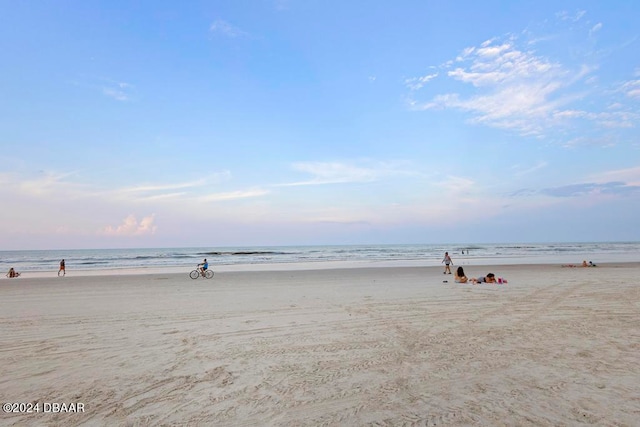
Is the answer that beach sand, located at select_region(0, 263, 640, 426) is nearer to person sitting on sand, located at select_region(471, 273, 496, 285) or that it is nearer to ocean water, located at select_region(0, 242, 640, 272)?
person sitting on sand, located at select_region(471, 273, 496, 285)

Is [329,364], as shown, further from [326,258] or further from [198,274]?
[326,258]

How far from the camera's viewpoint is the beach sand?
441 cm

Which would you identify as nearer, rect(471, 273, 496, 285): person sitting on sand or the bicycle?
rect(471, 273, 496, 285): person sitting on sand

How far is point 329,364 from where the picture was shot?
241 inches

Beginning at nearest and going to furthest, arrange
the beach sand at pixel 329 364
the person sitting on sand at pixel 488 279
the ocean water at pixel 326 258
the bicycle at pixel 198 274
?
the beach sand at pixel 329 364 < the person sitting on sand at pixel 488 279 < the bicycle at pixel 198 274 < the ocean water at pixel 326 258

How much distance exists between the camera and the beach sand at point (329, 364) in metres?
4.41

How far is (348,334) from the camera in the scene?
8.09 metres

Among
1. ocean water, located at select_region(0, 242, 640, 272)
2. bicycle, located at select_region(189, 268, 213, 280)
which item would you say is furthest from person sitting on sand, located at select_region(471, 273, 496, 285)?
ocean water, located at select_region(0, 242, 640, 272)

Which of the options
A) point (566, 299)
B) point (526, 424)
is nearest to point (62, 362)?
point (526, 424)

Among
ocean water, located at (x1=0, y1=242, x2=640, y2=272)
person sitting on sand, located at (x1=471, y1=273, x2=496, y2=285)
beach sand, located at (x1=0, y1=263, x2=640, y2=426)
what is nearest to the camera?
beach sand, located at (x1=0, y1=263, x2=640, y2=426)

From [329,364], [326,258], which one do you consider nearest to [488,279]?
[329,364]

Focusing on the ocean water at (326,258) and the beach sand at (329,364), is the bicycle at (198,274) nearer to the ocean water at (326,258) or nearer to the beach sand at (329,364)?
the beach sand at (329,364)

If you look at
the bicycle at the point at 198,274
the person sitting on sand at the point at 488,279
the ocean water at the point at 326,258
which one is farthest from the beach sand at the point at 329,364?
the ocean water at the point at 326,258

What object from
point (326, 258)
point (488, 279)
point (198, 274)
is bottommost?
point (326, 258)
